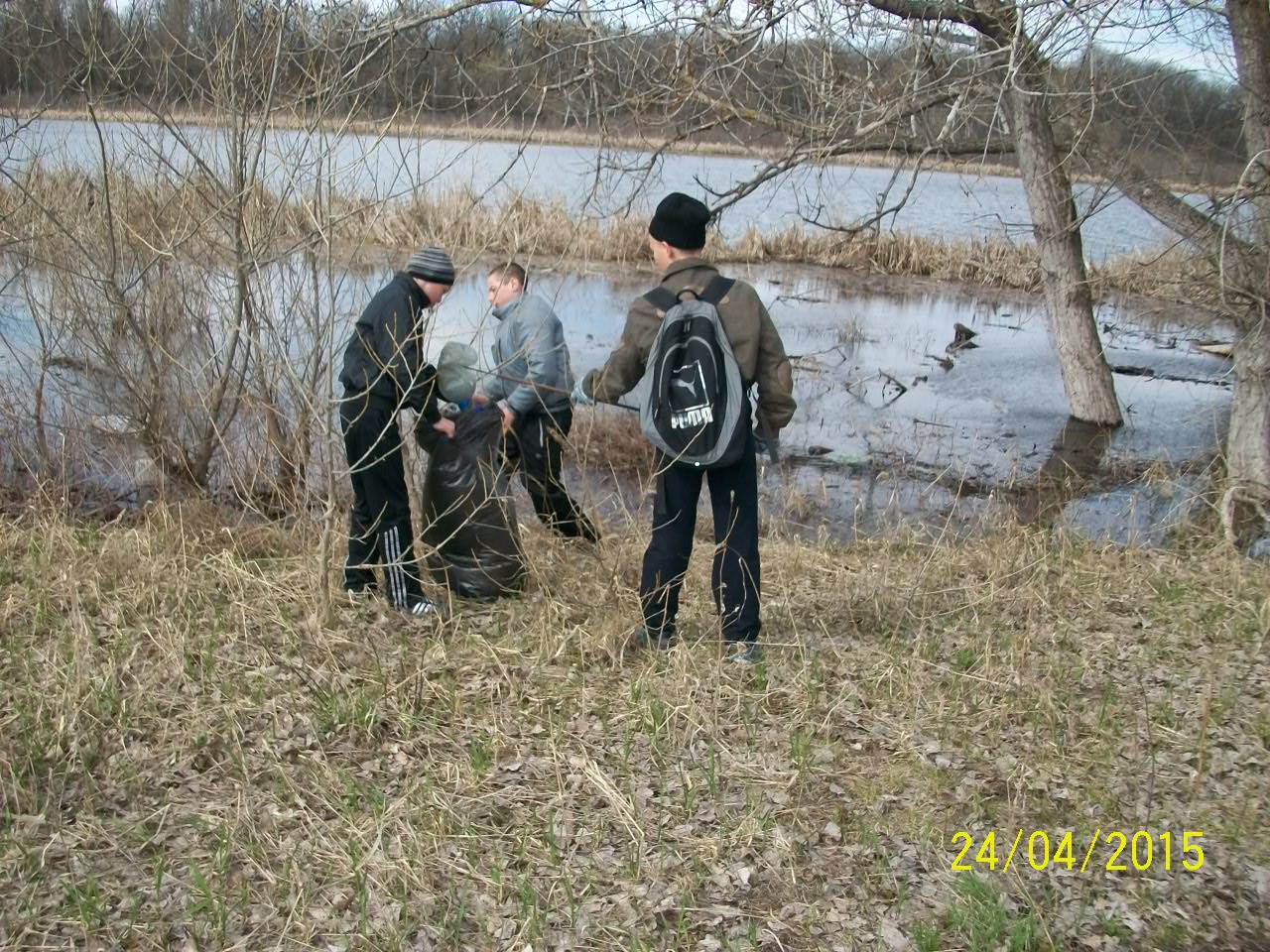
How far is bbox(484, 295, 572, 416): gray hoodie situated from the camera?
606 cm

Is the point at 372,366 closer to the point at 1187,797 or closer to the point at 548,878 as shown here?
the point at 548,878

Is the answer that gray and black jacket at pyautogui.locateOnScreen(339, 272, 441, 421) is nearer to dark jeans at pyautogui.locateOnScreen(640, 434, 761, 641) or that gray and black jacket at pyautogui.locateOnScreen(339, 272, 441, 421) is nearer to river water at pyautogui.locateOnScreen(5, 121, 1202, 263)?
river water at pyautogui.locateOnScreen(5, 121, 1202, 263)

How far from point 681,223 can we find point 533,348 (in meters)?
1.94

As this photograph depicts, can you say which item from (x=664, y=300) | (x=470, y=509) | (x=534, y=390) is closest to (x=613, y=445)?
(x=534, y=390)

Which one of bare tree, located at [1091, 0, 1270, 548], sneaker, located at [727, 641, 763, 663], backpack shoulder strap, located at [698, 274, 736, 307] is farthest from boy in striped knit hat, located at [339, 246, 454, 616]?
bare tree, located at [1091, 0, 1270, 548]

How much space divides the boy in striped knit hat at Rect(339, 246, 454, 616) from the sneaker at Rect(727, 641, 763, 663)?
137 centimetres

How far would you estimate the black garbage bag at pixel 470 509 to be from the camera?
5.37m

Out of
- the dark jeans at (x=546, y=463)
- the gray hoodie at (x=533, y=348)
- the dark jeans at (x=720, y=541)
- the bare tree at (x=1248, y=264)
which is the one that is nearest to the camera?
the dark jeans at (x=720, y=541)

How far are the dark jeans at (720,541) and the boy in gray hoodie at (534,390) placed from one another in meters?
1.51

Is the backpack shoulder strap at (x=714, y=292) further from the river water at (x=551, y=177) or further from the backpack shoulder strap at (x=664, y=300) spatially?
the river water at (x=551, y=177)

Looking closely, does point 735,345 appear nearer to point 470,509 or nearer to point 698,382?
point 698,382

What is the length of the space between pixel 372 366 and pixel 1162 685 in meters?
3.45

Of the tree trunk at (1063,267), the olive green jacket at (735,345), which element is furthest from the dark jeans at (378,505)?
the tree trunk at (1063,267)

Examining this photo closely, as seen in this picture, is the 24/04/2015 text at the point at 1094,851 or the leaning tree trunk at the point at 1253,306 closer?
the 24/04/2015 text at the point at 1094,851
